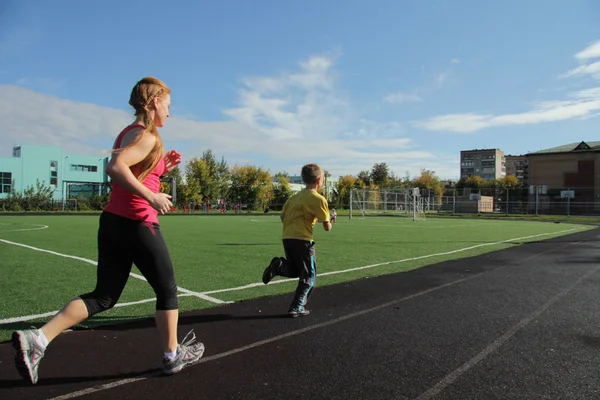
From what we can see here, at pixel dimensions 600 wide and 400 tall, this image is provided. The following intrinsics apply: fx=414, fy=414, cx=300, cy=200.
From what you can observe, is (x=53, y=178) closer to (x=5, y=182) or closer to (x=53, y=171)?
(x=53, y=171)

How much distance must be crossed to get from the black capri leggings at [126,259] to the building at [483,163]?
16481 cm

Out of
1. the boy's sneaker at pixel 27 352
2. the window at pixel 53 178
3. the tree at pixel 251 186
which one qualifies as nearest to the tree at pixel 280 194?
the tree at pixel 251 186

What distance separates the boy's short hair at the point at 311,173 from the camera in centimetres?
489

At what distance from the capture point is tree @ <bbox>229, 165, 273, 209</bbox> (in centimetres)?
6731

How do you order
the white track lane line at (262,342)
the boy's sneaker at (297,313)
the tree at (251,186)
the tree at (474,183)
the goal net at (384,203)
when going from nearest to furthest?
the white track lane line at (262,342)
the boy's sneaker at (297,313)
the goal net at (384,203)
the tree at (251,186)
the tree at (474,183)

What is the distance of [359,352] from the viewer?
3.53 meters

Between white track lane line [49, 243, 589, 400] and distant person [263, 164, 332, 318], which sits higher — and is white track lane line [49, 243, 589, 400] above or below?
below

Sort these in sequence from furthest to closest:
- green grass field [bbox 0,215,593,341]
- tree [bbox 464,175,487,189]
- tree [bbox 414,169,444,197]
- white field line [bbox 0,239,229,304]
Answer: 1. tree [bbox 464,175,487,189]
2. tree [bbox 414,169,444,197]
3. white field line [bbox 0,239,229,304]
4. green grass field [bbox 0,215,593,341]

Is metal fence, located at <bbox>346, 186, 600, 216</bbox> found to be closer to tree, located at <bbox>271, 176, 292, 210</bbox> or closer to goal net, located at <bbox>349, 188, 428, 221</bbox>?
goal net, located at <bbox>349, 188, 428, 221</bbox>

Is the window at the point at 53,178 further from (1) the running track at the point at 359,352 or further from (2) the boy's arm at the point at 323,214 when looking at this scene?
(2) the boy's arm at the point at 323,214

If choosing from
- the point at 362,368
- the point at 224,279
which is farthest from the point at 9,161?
the point at 362,368

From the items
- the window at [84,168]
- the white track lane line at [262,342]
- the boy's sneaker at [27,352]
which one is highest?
the window at [84,168]

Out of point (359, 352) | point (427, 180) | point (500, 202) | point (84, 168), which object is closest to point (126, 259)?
point (359, 352)

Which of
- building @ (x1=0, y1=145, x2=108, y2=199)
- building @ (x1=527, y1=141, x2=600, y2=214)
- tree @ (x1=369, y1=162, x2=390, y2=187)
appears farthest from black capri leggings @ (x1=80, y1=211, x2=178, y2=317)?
tree @ (x1=369, y1=162, x2=390, y2=187)
